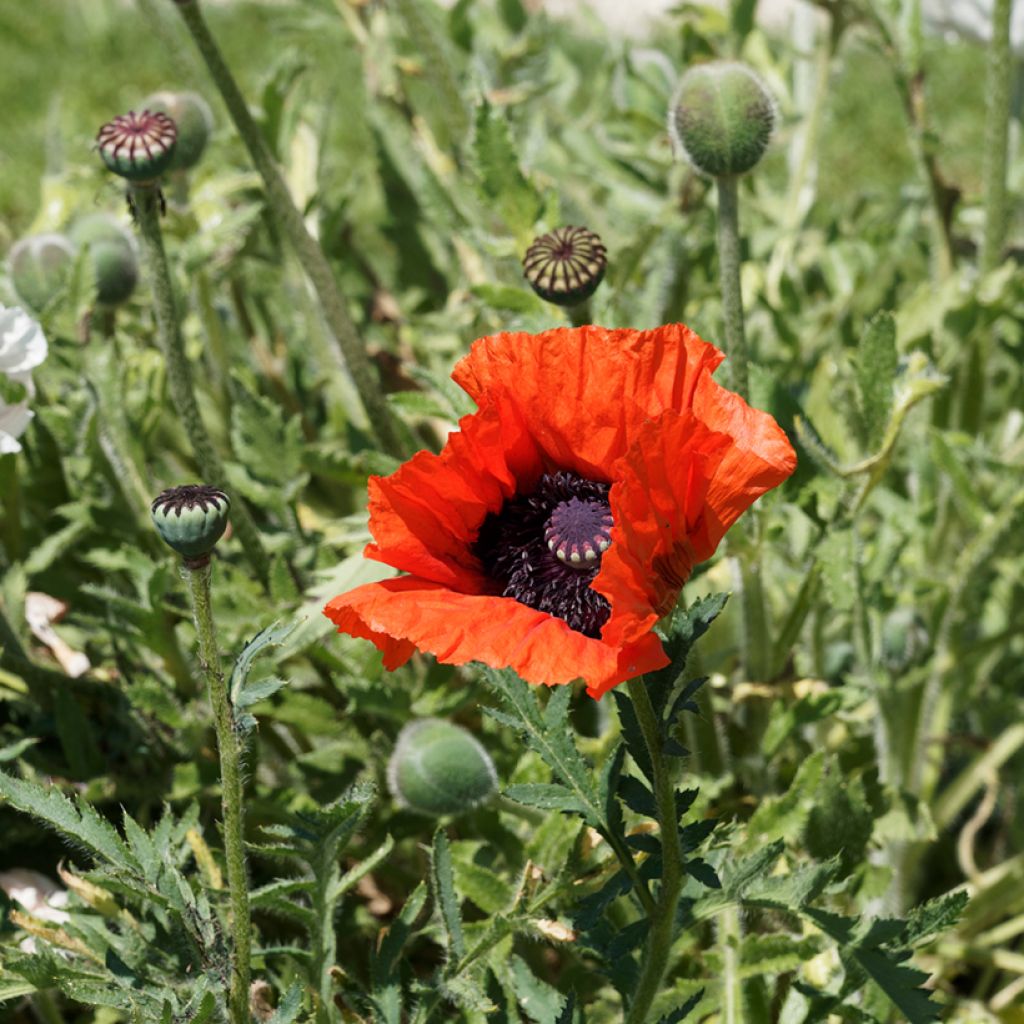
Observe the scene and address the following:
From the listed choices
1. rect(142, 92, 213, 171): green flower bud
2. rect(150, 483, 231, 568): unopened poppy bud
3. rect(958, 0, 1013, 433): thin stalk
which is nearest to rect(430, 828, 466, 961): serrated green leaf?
rect(150, 483, 231, 568): unopened poppy bud

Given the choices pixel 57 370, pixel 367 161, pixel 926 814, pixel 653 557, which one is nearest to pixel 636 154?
pixel 57 370

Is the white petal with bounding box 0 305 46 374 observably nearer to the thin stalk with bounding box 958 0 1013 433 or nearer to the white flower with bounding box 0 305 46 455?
the white flower with bounding box 0 305 46 455

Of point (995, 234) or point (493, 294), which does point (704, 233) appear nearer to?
point (995, 234)

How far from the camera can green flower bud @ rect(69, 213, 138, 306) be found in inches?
82.9

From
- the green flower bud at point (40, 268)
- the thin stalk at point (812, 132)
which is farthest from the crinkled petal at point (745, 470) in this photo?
the thin stalk at point (812, 132)

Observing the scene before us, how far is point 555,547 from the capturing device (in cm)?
116

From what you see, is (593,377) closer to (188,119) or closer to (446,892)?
(446,892)

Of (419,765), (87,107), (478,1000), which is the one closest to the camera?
(478,1000)

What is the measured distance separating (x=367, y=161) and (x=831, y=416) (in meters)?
2.88

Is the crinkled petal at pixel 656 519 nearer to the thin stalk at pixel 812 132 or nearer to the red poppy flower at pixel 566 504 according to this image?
the red poppy flower at pixel 566 504

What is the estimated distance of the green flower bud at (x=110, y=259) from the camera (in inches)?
82.9

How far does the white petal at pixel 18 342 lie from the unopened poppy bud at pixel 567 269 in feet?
1.75

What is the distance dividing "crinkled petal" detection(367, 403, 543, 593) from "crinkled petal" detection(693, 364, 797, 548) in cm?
16

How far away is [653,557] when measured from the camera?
1.04 metres
